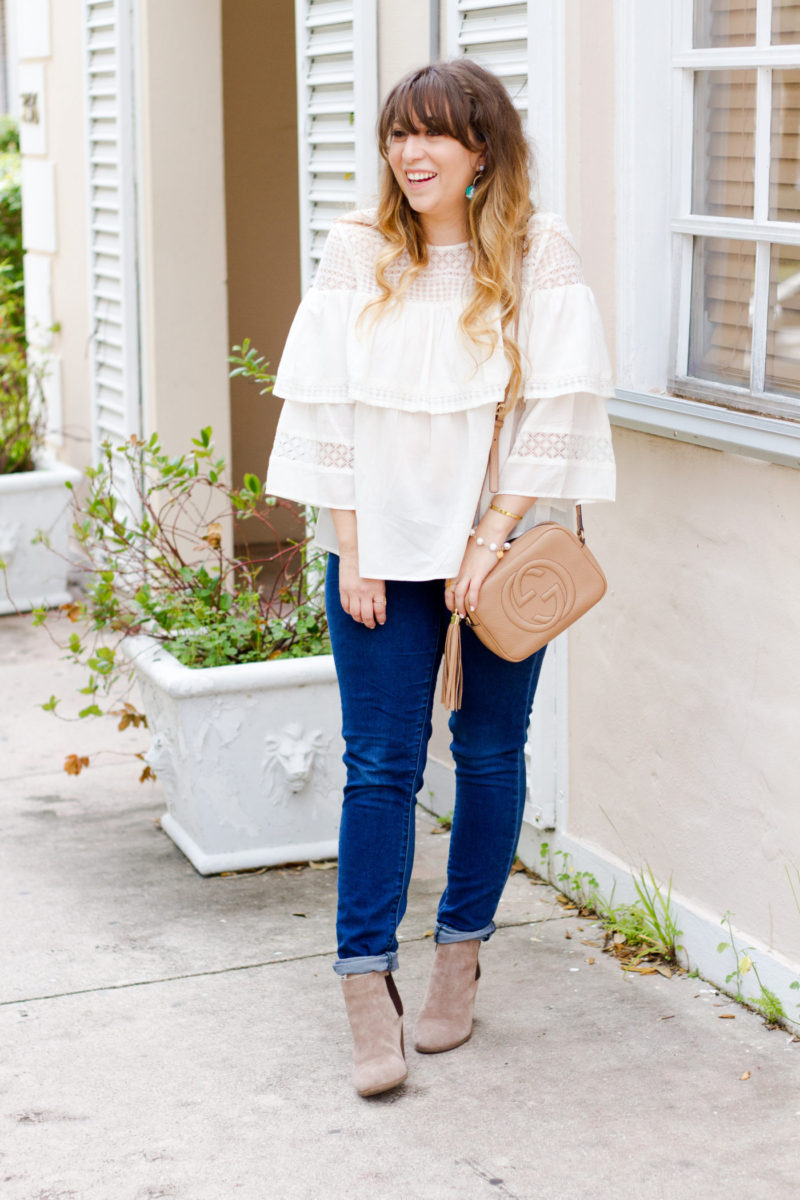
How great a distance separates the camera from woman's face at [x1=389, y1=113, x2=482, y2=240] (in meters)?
2.64

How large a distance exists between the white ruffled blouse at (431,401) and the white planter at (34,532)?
3.73m

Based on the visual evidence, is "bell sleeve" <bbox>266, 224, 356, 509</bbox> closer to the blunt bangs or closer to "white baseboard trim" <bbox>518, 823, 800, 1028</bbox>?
the blunt bangs

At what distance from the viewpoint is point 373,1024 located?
2.81m

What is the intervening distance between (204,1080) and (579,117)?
2.12 metres

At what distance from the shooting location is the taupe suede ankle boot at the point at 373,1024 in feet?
9.13

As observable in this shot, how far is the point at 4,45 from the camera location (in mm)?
18281

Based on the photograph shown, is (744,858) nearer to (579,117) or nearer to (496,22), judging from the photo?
(579,117)

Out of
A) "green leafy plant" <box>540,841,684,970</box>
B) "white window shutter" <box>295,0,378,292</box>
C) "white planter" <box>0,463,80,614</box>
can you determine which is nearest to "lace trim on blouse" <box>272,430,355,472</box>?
"green leafy plant" <box>540,841,684,970</box>

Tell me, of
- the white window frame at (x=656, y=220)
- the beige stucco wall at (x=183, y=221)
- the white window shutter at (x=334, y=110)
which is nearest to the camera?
the white window frame at (x=656, y=220)

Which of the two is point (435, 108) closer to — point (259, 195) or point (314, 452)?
point (314, 452)

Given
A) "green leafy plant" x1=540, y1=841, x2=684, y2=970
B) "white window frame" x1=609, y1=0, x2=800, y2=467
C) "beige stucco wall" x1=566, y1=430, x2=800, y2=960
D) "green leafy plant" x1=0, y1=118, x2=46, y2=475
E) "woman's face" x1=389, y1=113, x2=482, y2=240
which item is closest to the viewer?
"woman's face" x1=389, y1=113, x2=482, y2=240

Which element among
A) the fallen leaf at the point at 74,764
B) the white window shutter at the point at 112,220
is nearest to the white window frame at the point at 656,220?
the fallen leaf at the point at 74,764

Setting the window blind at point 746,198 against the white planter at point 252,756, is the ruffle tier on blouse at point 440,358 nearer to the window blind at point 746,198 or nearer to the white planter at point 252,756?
the window blind at point 746,198

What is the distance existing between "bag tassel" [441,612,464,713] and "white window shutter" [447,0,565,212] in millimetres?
1066
